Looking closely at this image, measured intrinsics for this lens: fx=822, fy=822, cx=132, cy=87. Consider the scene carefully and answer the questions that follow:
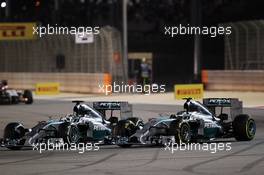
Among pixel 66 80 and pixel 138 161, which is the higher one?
pixel 66 80

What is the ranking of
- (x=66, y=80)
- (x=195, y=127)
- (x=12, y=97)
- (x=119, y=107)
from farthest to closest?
(x=66, y=80)
(x=12, y=97)
(x=119, y=107)
(x=195, y=127)

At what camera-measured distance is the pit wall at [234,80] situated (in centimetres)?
3925

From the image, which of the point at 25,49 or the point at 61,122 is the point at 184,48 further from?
the point at 61,122

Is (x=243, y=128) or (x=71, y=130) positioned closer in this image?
(x=71, y=130)

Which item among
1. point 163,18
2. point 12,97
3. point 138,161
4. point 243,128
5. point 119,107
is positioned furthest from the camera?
point 163,18

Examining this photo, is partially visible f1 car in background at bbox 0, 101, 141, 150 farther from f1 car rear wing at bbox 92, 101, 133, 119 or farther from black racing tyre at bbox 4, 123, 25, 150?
f1 car rear wing at bbox 92, 101, 133, 119

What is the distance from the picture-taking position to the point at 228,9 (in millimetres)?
67875

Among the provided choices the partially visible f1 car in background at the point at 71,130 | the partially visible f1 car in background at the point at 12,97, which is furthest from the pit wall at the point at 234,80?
the partially visible f1 car in background at the point at 71,130

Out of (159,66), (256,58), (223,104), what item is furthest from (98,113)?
(159,66)

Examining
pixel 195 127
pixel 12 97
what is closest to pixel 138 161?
pixel 195 127

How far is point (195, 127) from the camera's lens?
16656mm

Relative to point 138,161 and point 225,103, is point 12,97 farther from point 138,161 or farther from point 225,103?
point 138,161

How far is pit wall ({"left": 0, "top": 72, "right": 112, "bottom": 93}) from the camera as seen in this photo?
139ft

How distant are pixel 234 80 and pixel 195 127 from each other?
2454 cm
